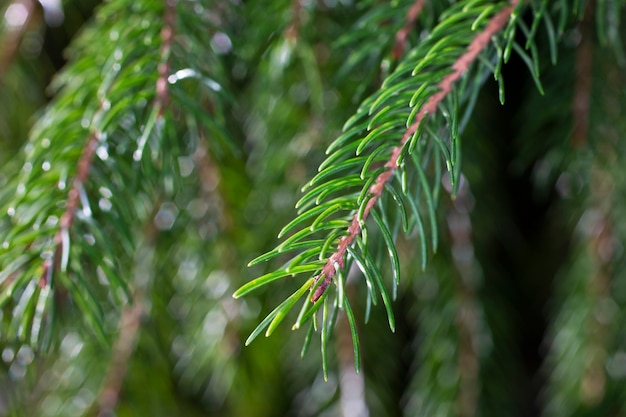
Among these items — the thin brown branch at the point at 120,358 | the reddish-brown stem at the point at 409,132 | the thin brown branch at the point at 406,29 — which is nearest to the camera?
the reddish-brown stem at the point at 409,132

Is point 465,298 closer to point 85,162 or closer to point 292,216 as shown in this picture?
point 292,216

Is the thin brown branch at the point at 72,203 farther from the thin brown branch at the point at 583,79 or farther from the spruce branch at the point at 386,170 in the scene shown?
the thin brown branch at the point at 583,79

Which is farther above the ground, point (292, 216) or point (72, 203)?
point (72, 203)

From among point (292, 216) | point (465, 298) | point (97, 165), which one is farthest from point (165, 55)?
point (465, 298)

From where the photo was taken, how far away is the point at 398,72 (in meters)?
0.24

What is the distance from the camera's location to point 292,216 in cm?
42

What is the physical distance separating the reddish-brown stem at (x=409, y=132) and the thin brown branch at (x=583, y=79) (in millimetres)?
136

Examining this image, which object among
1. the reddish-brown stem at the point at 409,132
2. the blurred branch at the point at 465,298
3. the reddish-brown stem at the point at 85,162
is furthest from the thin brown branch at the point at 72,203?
the blurred branch at the point at 465,298

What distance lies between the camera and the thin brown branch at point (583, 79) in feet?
1.20

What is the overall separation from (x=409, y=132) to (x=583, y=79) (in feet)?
0.63

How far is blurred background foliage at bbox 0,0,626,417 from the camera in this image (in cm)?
37

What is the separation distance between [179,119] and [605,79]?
0.79 feet

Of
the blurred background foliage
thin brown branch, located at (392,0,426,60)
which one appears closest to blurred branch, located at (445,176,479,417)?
the blurred background foliage

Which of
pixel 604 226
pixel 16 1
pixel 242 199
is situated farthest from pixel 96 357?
pixel 604 226
